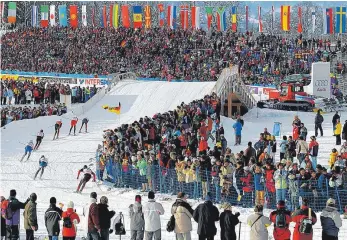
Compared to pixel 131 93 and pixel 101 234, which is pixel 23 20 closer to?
pixel 131 93

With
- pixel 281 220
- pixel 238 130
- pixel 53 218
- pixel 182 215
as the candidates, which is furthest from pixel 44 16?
pixel 281 220

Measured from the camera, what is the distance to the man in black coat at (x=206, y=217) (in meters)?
13.5

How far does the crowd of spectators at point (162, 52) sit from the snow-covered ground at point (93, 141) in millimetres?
5694

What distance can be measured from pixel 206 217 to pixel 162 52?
135 feet

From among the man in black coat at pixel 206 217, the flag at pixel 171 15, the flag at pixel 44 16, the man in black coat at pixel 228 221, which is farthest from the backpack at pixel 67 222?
the flag at pixel 44 16

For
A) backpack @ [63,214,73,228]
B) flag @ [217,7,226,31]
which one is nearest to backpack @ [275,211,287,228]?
backpack @ [63,214,73,228]

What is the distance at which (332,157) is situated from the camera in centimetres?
2111

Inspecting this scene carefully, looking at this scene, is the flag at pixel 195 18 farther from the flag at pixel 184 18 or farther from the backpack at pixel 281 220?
the backpack at pixel 281 220

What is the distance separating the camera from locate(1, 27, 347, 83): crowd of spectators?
157ft

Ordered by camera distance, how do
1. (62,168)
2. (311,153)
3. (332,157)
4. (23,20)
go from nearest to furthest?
(332,157)
(311,153)
(62,168)
(23,20)

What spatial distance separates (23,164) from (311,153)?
9.25 meters

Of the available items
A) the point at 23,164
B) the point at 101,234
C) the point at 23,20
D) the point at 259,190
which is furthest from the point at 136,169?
the point at 23,20

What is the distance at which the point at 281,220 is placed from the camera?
13234 mm

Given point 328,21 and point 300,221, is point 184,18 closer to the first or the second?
point 328,21
